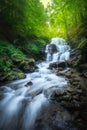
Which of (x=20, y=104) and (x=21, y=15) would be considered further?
(x=21, y=15)

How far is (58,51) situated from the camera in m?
15.2

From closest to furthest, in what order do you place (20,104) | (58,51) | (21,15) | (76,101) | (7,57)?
(76,101) < (20,104) < (7,57) < (21,15) < (58,51)

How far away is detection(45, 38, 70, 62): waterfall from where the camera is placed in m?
13.3

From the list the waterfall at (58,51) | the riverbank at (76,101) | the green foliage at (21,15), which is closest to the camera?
the riverbank at (76,101)

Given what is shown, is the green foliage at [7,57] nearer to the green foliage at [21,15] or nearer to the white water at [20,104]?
the white water at [20,104]

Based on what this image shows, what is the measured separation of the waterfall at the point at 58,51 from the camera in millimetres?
13291

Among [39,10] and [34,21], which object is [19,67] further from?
[39,10]

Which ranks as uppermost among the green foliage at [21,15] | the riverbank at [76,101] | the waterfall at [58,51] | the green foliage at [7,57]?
the green foliage at [21,15]

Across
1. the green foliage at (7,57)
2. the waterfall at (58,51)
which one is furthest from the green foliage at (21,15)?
the green foliage at (7,57)

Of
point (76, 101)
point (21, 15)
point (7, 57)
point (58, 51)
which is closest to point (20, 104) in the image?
point (76, 101)

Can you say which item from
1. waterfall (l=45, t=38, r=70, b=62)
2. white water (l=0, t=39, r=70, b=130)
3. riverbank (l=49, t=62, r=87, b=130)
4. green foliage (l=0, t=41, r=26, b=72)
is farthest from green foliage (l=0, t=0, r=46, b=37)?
riverbank (l=49, t=62, r=87, b=130)

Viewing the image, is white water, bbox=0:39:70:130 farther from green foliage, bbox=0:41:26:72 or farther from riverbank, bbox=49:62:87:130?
green foliage, bbox=0:41:26:72

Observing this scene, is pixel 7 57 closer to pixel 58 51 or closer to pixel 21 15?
pixel 21 15

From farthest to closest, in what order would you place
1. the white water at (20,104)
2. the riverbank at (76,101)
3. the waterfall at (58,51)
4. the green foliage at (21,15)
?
the waterfall at (58,51) → the green foliage at (21,15) → the white water at (20,104) → the riverbank at (76,101)
